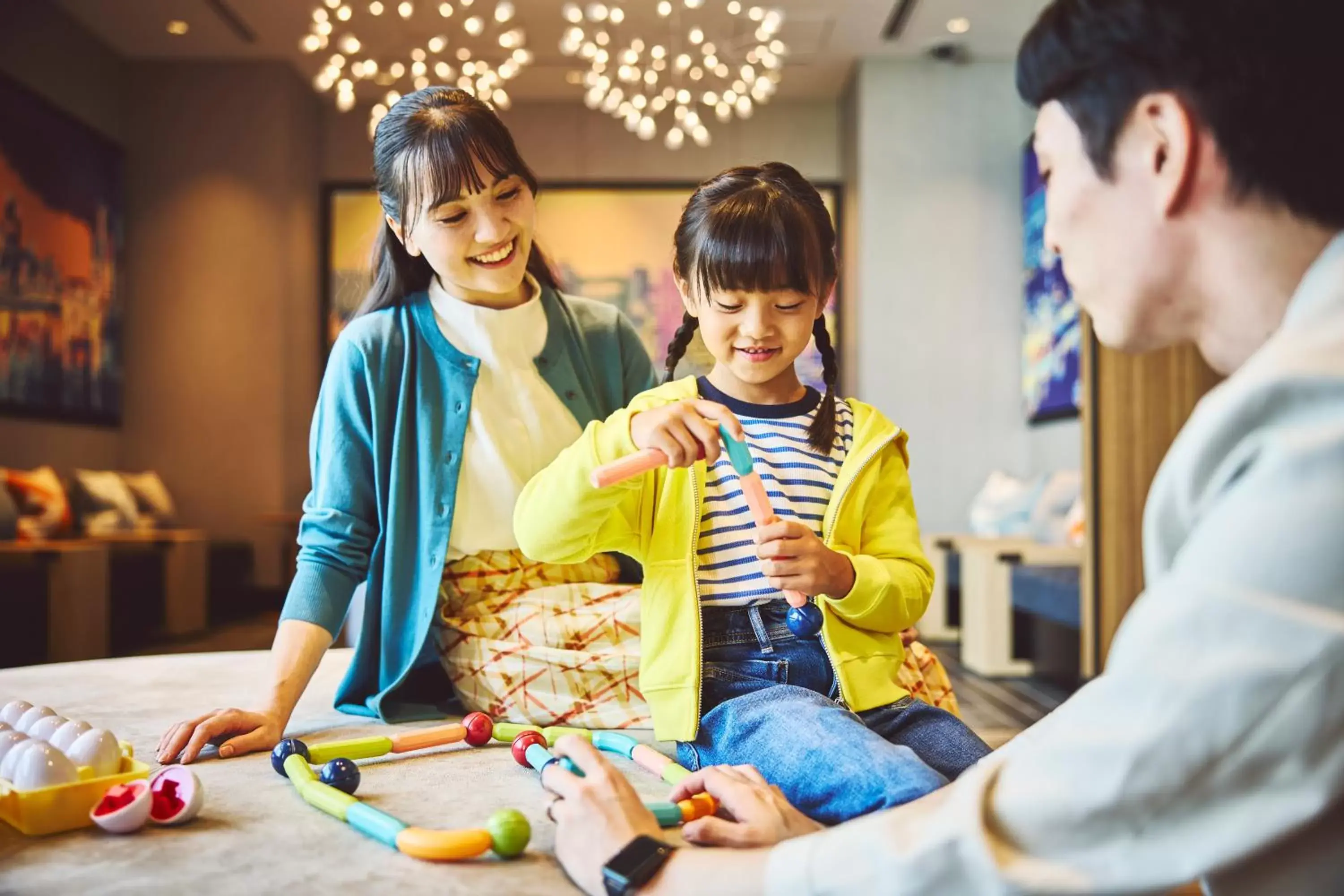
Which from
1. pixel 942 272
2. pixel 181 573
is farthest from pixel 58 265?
pixel 942 272

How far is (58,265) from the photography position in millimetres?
6359

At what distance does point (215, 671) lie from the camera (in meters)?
2.01

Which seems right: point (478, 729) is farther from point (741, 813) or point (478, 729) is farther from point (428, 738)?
point (741, 813)

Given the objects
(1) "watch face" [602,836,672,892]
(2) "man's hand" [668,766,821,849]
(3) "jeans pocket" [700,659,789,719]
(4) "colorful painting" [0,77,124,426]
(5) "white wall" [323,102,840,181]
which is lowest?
(2) "man's hand" [668,766,821,849]

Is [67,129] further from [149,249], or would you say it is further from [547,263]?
[547,263]

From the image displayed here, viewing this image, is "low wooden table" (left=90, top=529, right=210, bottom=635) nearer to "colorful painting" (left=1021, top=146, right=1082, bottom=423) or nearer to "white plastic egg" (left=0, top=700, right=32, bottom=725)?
"white plastic egg" (left=0, top=700, right=32, bottom=725)

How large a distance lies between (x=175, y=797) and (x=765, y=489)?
0.74m

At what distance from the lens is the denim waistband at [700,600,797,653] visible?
1331mm

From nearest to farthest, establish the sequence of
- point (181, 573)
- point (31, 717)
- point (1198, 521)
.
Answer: point (1198, 521), point (31, 717), point (181, 573)

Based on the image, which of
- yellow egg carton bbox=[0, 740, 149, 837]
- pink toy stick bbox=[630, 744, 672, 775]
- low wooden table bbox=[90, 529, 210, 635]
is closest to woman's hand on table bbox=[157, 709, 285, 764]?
yellow egg carton bbox=[0, 740, 149, 837]

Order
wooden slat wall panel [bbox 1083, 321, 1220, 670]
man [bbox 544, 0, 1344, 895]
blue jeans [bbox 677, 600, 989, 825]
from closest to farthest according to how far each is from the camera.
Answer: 1. man [bbox 544, 0, 1344, 895]
2. blue jeans [bbox 677, 600, 989, 825]
3. wooden slat wall panel [bbox 1083, 321, 1220, 670]

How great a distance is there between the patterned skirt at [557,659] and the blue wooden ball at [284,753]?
1.10ft

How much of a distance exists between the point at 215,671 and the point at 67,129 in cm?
583

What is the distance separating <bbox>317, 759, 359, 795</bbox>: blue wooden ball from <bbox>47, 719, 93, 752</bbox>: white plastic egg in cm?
26
